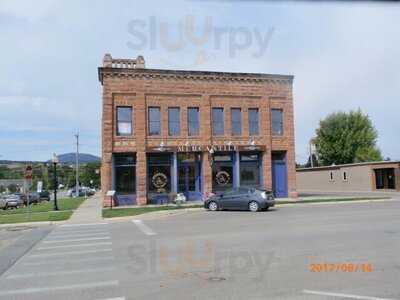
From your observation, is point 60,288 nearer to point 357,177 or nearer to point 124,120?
point 124,120

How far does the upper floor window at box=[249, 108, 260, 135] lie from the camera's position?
109ft

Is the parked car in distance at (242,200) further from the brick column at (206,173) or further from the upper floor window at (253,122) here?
the upper floor window at (253,122)

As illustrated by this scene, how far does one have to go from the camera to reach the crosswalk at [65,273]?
7.34 meters

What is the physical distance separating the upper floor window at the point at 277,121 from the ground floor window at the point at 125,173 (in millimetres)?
10644

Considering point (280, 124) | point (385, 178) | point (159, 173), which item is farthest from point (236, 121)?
point (385, 178)

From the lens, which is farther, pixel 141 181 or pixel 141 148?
pixel 141 148

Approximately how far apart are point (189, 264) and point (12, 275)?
3525mm

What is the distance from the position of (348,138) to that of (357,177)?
685 inches

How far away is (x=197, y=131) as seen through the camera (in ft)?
106

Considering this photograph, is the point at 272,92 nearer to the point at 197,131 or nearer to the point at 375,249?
the point at 197,131
